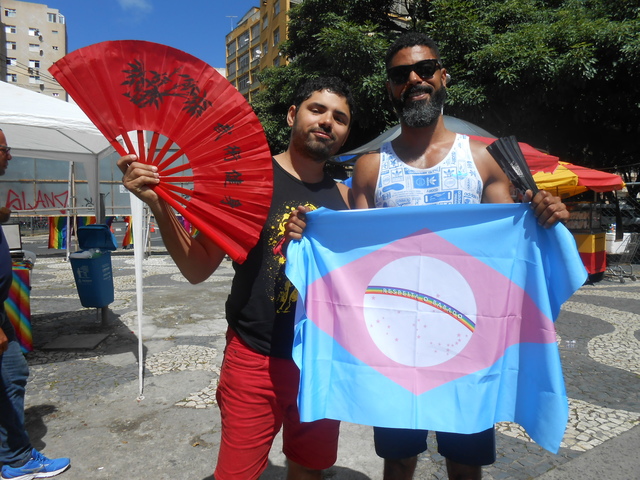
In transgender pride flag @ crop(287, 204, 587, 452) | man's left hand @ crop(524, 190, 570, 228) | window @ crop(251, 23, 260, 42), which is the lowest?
transgender pride flag @ crop(287, 204, 587, 452)

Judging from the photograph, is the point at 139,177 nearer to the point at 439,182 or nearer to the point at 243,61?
the point at 439,182

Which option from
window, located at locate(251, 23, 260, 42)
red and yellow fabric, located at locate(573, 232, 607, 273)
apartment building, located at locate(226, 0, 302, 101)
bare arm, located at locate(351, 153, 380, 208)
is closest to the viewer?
bare arm, located at locate(351, 153, 380, 208)

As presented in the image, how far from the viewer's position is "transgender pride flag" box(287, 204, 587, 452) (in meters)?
1.70

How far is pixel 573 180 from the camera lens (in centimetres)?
781

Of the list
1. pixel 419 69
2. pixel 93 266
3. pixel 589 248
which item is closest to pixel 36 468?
pixel 419 69

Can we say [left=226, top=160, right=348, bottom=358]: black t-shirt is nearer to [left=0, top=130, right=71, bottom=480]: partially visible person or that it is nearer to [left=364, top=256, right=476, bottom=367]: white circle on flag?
[left=364, top=256, right=476, bottom=367]: white circle on flag

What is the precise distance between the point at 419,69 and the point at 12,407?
2789 mm

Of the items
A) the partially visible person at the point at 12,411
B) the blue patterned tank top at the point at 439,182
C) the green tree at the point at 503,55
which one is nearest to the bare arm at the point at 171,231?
the blue patterned tank top at the point at 439,182

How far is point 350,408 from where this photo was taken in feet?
5.84

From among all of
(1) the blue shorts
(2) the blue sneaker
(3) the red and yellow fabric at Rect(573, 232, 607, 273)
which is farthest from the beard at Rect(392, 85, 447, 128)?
(3) the red and yellow fabric at Rect(573, 232, 607, 273)

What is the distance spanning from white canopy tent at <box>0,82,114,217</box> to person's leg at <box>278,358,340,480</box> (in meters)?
4.10

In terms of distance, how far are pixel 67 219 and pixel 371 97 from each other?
9.48 m

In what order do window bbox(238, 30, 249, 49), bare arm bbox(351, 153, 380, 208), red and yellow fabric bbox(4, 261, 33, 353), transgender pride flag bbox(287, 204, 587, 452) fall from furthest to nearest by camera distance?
window bbox(238, 30, 249, 49)
red and yellow fabric bbox(4, 261, 33, 353)
bare arm bbox(351, 153, 380, 208)
transgender pride flag bbox(287, 204, 587, 452)

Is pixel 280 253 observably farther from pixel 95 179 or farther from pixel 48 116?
pixel 95 179
